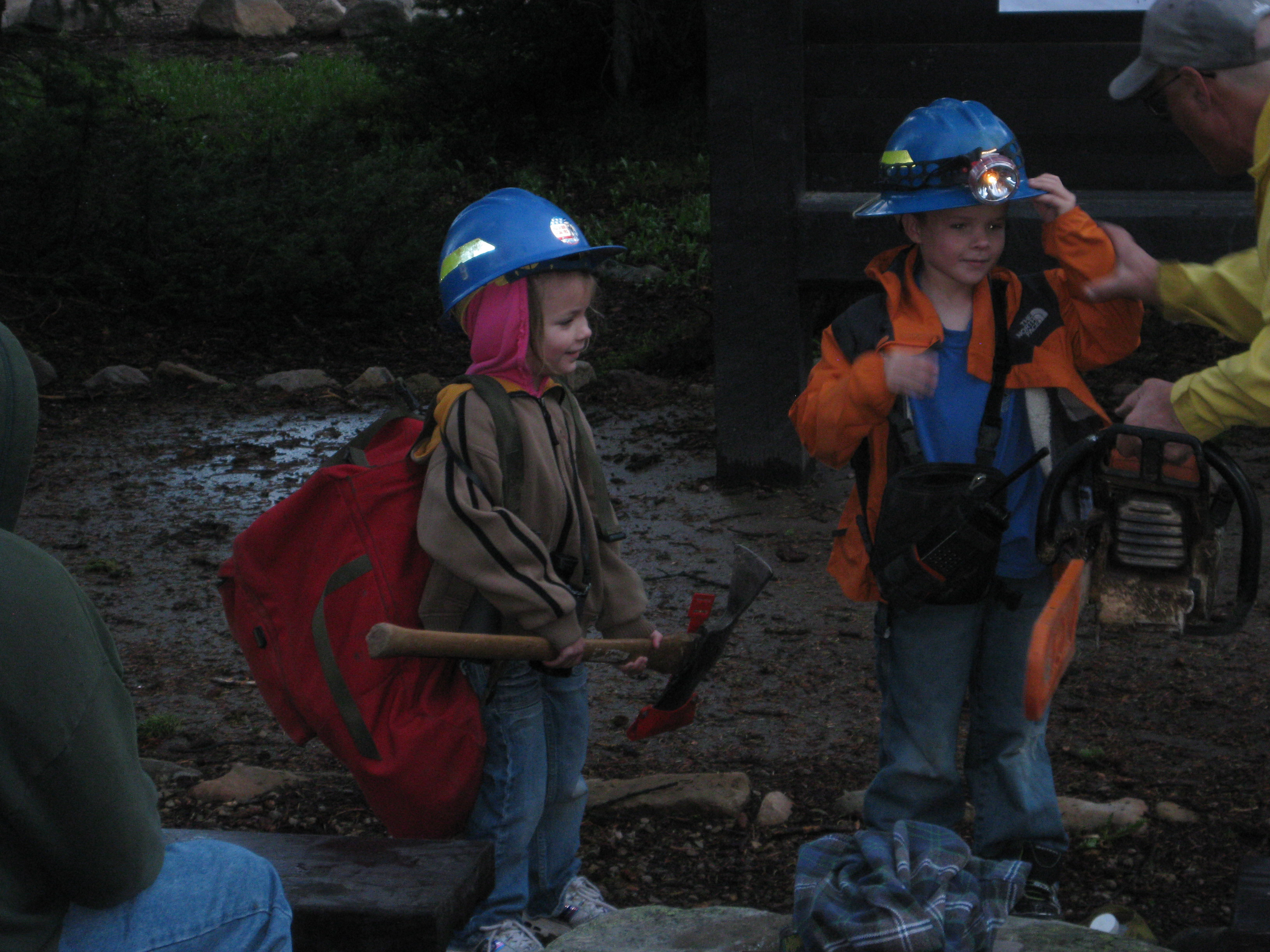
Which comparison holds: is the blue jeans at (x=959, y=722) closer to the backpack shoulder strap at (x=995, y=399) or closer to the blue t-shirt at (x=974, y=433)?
the blue t-shirt at (x=974, y=433)

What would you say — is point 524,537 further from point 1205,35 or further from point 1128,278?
point 1205,35

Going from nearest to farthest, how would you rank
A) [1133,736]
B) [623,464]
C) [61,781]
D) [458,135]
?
[61,781] < [1133,736] < [623,464] < [458,135]

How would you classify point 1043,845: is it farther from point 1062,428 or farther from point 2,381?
point 2,381

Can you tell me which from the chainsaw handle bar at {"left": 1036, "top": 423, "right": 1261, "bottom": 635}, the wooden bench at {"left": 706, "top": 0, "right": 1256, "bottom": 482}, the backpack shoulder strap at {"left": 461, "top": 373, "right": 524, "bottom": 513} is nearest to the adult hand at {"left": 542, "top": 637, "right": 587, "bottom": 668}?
the backpack shoulder strap at {"left": 461, "top": 373, "right": 524, "bottom": 513}

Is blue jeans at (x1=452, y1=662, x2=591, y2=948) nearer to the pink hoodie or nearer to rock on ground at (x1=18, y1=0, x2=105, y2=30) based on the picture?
the pink hoodie

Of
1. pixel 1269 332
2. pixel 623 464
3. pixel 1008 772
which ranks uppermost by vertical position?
pixel 1269 332

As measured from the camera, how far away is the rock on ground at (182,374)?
894 cm

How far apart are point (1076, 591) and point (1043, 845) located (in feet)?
2.80

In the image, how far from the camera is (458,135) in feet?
48.2

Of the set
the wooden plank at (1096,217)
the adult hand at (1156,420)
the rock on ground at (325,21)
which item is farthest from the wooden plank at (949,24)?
the rock on ground at (325,21)

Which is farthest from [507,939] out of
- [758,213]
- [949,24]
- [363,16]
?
[363,16]

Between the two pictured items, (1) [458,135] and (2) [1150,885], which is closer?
(2) [1150,885]

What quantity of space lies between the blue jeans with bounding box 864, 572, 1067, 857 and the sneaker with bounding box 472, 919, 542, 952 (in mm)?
782

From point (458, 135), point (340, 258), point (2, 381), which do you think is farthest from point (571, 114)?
point (2, 381)
